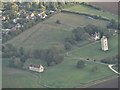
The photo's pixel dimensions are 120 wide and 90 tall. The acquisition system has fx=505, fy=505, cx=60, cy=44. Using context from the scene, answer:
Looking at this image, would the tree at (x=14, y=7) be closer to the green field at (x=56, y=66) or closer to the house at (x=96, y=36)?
the green field at (x=56, y=66)

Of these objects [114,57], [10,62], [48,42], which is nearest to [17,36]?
[48,42]

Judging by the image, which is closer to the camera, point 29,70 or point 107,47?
point 29,70

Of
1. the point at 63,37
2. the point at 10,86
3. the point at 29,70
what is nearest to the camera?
the point at 10,86

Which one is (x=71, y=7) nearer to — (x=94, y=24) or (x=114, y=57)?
(x=94, y=24)

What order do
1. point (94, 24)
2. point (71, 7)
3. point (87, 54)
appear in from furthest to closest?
point (71, 7)
point (94, 24)
point (87, 54)

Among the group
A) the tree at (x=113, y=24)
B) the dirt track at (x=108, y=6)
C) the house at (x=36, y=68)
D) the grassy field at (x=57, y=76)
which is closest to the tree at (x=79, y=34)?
the tree at (x=113, y=24)

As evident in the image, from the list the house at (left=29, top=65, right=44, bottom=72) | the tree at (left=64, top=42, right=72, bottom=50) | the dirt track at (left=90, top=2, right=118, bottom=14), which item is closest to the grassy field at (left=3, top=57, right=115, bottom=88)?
the house at (left=29, top=65, right=44, bottom=72)
